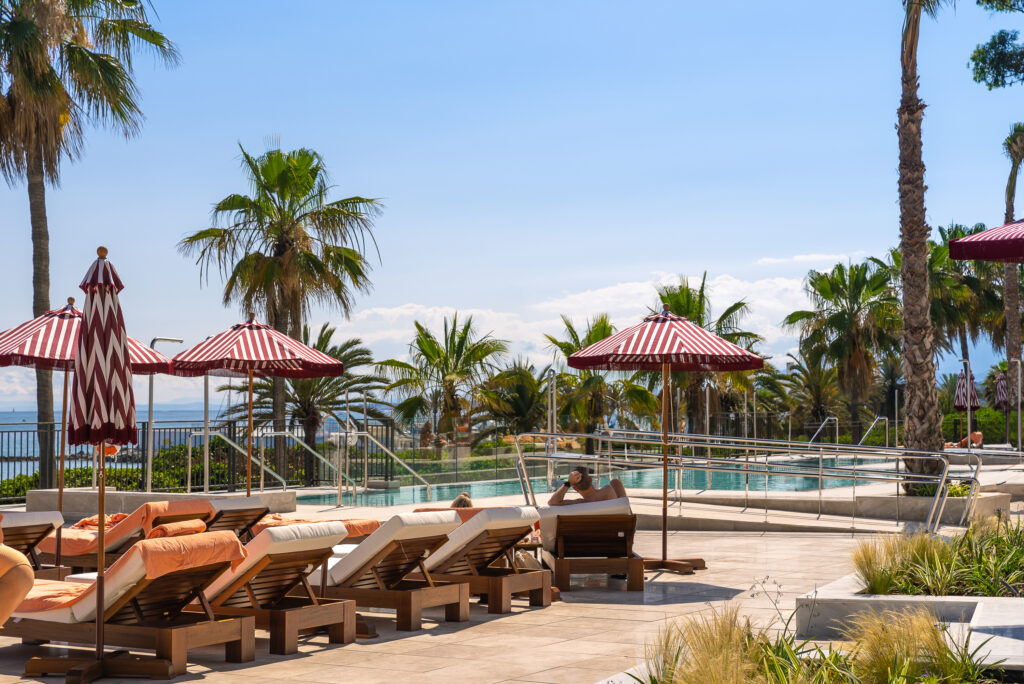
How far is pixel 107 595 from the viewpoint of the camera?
5953 mm

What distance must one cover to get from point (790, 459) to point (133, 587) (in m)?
20.5

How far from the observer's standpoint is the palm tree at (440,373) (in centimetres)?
2995

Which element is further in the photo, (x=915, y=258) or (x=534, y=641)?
(x=915, y=258)

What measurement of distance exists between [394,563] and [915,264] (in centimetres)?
1098

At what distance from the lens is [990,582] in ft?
23.1

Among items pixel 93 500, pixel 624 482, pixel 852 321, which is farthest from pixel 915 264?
pixel 852 321

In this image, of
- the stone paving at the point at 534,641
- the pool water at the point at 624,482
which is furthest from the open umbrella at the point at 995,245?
the pool water at the point at 624,482

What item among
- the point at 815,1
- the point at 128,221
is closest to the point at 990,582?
the point at 815,1

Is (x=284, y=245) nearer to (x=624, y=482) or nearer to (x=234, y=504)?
(x=624, y=482)

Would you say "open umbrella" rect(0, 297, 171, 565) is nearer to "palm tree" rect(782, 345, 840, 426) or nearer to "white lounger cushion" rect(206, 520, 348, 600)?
"white lounger cushion" rect(206, 520, 348, 600)

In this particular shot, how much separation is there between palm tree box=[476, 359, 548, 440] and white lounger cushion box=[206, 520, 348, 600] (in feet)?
78.6

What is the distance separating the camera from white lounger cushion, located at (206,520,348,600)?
6.38 metres

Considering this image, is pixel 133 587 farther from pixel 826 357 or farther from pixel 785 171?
pixel 826 357

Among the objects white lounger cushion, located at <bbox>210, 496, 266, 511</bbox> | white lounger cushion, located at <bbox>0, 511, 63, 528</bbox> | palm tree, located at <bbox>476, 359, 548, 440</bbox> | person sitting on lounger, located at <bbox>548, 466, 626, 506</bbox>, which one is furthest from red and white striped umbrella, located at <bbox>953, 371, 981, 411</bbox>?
white lounger cushion, located at <bbox>0, 511, 63, 528</bbox>
